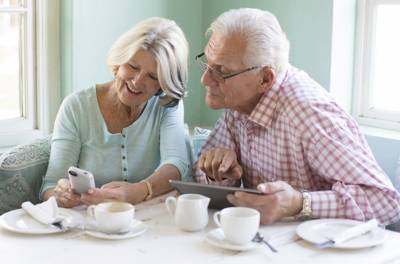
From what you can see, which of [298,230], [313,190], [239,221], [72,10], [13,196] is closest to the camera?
[239,221]

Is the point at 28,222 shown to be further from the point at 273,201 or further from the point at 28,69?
the point at 28,69

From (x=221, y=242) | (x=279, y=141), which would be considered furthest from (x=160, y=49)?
(x=221, y=242)

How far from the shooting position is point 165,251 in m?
1.77

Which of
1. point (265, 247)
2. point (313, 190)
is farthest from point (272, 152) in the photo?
point (265, 247)

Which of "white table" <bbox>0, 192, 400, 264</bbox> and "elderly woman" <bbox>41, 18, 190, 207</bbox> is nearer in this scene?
"white table" <bbox>0, 192, 400, 264</bbox>

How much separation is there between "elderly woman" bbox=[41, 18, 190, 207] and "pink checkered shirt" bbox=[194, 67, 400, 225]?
169 millimetres

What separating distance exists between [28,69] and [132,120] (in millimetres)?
692

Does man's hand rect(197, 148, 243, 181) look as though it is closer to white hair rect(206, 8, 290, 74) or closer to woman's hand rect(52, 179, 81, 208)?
white hair rect(206, 8, 290, 74)

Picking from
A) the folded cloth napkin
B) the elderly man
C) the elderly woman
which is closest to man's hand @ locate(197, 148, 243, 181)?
the elderly man

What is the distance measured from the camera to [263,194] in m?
1.97

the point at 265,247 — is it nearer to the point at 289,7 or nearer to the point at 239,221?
the point at 239,221

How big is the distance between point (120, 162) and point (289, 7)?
1.13m

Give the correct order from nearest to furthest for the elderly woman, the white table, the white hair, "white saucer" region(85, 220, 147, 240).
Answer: the white table, "white saucer" region(85, 220, 147, 240), the white hair, the elderly woman

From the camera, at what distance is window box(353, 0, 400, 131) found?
3.02 meters
